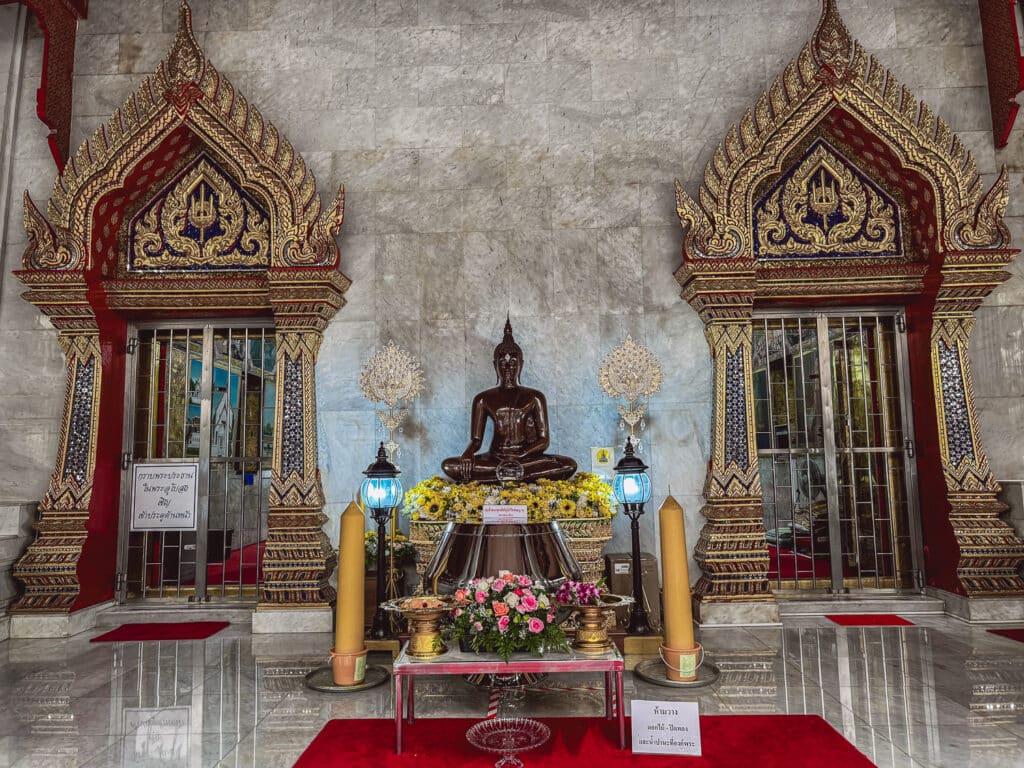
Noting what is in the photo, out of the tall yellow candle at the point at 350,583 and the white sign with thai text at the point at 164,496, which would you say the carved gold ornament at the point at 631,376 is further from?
the white sign with thai text at the point at 164,496

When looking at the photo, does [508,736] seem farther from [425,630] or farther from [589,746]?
[425,630]

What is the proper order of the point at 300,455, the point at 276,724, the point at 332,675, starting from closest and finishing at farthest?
1. the point at 276,724
2. the point at 332,675
3. the point at 300,455

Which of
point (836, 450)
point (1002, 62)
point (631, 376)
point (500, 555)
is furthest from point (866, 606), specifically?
point (1002, 62)

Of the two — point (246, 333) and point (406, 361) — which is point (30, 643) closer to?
point (246, 333)

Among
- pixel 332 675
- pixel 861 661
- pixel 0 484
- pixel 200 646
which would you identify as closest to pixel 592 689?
pixel 332 675

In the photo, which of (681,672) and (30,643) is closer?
(681,672)

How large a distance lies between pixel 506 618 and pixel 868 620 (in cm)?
426

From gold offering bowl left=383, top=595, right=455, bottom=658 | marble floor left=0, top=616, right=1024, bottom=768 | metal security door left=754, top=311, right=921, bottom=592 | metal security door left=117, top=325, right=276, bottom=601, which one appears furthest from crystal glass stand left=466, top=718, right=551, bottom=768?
metal security door left=117, top=325, right=276, bottom=601

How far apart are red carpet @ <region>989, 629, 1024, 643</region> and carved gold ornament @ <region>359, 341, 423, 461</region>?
17.5 ft

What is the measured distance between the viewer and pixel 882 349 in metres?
7.14

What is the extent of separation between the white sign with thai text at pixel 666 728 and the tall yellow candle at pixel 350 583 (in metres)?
1.77

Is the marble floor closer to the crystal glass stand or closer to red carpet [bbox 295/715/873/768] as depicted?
red carpet [bbox 295/715/873/768]

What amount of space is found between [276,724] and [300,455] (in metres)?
3.09

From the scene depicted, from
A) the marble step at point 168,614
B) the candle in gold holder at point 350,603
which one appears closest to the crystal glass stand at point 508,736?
the candle in gold holder at point 350,603
